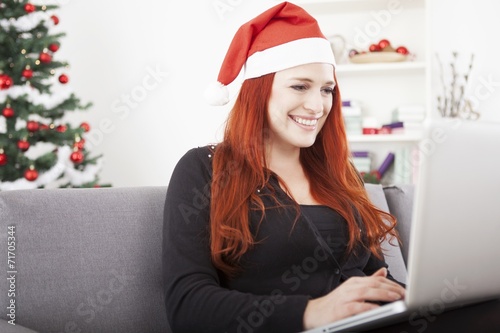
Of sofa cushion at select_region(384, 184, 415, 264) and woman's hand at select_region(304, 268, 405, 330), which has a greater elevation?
woman's hand at select_region(304, 268, 405, 330)

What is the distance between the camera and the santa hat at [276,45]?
1612 millimetres

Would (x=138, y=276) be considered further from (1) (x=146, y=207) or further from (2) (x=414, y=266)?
(2) (x=414, y=266)

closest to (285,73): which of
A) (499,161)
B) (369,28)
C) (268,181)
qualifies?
(268,181)

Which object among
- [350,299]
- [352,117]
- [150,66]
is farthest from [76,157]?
[350,299]

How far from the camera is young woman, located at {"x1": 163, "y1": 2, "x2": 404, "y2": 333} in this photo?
1.18 metres

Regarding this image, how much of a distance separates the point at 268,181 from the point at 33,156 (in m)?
2.95

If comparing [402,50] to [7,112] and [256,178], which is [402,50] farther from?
[256,178]

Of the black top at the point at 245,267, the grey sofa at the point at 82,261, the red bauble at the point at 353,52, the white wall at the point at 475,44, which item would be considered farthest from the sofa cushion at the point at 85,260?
the white wall at the point at 475,44

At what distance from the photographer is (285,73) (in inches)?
62.9

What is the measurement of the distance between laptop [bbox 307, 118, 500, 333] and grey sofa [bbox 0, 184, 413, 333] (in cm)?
57

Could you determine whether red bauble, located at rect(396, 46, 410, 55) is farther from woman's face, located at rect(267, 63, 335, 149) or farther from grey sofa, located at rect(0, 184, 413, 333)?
grey sofa, located at rect(0, 184, 413, 333)

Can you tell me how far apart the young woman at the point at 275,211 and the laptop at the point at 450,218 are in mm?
167

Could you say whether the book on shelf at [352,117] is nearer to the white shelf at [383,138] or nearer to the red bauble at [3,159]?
the white shelf at [383,138]

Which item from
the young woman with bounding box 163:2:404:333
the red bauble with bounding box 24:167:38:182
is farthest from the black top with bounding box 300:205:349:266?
the red bauble with bounding box 24:167:38:182
